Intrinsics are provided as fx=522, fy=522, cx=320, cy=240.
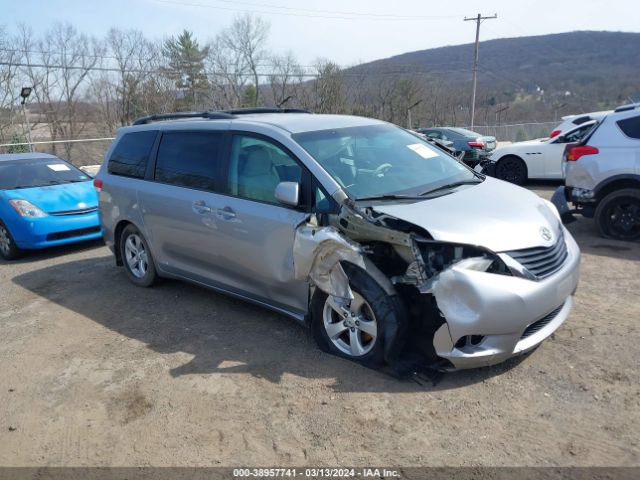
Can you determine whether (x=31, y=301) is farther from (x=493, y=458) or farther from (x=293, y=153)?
(x=493, y=458)

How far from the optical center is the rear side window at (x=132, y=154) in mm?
5596

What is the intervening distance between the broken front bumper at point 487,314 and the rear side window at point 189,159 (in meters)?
2.42

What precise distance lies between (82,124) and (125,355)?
34002 mm

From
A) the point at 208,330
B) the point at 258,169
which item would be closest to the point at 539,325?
the point at 258,169

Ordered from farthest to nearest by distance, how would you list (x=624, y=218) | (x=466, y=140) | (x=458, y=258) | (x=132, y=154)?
(x=466, y=140) → (x=624, y=218) → (x=132, y=154) → (x=458, y=258)

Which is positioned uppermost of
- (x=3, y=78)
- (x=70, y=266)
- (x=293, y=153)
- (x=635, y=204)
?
(x=3, y=78)

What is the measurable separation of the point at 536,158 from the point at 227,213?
29.6ft

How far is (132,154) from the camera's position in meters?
5.79

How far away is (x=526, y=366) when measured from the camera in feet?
12.1

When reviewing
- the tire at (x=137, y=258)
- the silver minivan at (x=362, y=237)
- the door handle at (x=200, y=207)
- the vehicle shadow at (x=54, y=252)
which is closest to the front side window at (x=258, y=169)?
the silver minivan at (x=362, y=237)

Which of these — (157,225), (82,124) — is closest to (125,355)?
(157,225)

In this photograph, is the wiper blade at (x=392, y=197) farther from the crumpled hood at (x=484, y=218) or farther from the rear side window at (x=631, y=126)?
the rear side window at (x=631, y=126)

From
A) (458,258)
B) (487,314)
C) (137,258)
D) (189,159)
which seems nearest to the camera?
(487,314)

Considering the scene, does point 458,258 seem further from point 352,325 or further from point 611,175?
point 611,175
